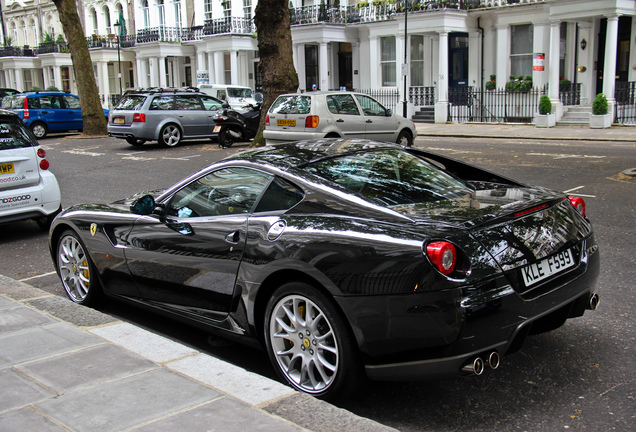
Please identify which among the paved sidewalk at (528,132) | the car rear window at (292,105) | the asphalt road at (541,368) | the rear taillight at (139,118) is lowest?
the asphalt road at (541,368)

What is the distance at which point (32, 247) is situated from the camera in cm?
819

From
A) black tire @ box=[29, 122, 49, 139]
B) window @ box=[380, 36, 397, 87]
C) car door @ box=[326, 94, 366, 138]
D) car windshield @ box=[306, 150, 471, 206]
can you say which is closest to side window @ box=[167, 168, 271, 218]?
car windshield @ box=[306, 150, 471, 206]

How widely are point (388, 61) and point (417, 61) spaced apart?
64.3 inches

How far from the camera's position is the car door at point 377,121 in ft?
51.2

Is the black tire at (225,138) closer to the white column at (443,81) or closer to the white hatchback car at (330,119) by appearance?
the white hatchback car at (330,119)

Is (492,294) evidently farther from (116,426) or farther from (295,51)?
(295,51)

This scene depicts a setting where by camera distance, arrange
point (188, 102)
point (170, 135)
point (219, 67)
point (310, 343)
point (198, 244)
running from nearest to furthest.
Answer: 1. point (310, 343)
2. point (198, 244)
3. point (170, 135)
4. point (188, 102)
5. point (219, 67)

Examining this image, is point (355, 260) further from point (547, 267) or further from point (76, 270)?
point (76, 270)

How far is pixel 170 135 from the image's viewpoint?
20.3 metres

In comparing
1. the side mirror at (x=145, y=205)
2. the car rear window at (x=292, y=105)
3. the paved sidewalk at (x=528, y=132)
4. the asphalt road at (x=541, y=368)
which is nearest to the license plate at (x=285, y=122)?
the car rear window at (x=292, y=105)

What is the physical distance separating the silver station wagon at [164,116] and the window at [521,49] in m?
13.4

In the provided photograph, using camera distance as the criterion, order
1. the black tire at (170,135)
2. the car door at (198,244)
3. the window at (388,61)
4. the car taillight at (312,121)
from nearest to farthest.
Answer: the car door at (198,244)
the car taillight at (312,121)
the black tire at (170,135)
the window at (388,61)

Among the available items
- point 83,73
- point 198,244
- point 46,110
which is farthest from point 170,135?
point 198,244

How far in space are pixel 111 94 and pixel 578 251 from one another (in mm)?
51959
